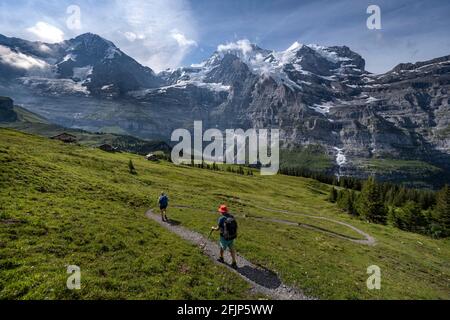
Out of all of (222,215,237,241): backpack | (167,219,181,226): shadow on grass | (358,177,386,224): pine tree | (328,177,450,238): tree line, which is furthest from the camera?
→ (328,177,450,238): tree line

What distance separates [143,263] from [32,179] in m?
24.3

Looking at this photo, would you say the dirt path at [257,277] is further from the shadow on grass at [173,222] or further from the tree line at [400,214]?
the tree line at [400,214]

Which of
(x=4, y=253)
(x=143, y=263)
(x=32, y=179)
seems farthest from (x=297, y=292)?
(x=32, y=179)

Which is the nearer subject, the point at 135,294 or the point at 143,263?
the point at 135,294

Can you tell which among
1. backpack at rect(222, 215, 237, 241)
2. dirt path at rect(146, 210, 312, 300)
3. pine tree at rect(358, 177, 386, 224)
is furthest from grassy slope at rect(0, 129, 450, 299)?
pine tree at rect(358, 177, 386, 224)

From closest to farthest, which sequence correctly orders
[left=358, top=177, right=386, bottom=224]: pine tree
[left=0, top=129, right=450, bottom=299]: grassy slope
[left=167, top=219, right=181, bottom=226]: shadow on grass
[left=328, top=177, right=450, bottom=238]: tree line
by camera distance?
1. [left=0, top=129, right=450, bottom=299]: grassy slope
2. [left=167, top=219, right=181, bottom=226]: shadow on grass
3. [left=358, top=177, right=386, bottom=224]: pine tree
4. [left=328, top=177, right=450, bottom=238]: tree line

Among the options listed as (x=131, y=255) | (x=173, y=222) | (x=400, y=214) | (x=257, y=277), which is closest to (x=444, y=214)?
(x=400, y=214)

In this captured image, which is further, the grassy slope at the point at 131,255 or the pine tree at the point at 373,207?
the pine tree at the point at 373,207

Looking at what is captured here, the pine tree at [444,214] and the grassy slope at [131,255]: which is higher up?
the grassy slope at [131,255]

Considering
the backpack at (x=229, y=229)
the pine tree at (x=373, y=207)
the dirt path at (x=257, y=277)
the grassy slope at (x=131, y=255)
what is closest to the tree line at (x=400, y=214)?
the pine tree at (x=373, y=207)

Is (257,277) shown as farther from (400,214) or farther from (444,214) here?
(444,214)

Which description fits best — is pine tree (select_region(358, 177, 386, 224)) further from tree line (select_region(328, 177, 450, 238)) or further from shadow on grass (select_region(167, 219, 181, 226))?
shadow on grass (select_region(167, 219, 181, 226))

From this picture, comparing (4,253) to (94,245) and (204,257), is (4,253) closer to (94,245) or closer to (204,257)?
(94,245)
